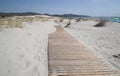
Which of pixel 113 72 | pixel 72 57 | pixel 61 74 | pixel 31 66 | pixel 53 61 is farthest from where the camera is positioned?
pixel 72 57

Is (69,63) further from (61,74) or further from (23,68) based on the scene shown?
(23,68)

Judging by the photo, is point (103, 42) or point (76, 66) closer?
point (76, 66)

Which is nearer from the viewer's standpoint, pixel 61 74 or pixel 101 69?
pixel 61 74

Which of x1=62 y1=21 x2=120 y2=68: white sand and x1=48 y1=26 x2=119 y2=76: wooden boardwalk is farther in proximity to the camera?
x1=62 y1=21 x2=120 y2=68: white sand

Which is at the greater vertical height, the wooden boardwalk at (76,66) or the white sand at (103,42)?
the wooden boardwalk at (76,66)

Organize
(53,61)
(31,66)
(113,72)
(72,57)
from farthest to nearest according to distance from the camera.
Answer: (72,57) → (53,61) → (31,66) → (113,72)

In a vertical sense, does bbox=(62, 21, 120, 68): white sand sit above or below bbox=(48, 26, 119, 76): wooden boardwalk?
below

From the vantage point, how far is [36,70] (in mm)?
3773

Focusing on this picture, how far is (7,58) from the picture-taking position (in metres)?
4.45

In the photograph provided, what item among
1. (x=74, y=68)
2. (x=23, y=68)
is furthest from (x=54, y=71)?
(x=23, y=68)

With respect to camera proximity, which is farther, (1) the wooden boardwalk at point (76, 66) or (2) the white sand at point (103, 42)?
(2) the white sand at point (103, 42)

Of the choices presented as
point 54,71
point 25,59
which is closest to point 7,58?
point 25,59

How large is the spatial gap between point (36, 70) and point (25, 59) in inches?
33.0

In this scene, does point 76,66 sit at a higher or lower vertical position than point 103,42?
higher
